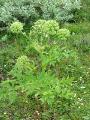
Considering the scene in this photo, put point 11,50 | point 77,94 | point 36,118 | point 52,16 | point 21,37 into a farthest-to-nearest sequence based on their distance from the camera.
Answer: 1. point 52,16
2. point 21,37
3. point 11,50
4. point 77,94
5. point 36,118

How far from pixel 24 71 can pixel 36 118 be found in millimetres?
1695

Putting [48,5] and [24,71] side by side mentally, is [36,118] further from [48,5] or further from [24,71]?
[48,5]

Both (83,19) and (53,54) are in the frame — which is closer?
(53,54)

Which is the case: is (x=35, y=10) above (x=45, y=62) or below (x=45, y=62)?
below

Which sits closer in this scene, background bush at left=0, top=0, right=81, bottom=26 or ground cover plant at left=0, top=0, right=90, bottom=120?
ground cover plant at left=0, top=0, right=90, bottom=120

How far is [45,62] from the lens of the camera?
9.22 m

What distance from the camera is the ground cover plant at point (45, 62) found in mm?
9070

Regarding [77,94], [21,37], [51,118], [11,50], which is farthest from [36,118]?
[21,37]

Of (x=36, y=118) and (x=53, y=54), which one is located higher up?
(x=53, y=54)

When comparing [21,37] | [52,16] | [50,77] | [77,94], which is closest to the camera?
[50,77]

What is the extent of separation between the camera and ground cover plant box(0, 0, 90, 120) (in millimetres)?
9070

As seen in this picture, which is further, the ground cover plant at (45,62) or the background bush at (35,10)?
the background bush at (35,10)

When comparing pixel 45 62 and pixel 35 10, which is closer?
pixel 45 62

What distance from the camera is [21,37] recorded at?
605 inches
